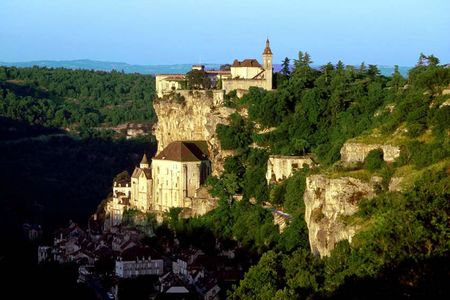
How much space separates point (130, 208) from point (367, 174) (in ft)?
94.4

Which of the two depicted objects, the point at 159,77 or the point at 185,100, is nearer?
the point at 185,100

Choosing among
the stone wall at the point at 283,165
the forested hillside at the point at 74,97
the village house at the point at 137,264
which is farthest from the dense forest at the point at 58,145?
the stone wall at the point at 283,165

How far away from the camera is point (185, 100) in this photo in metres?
70.6

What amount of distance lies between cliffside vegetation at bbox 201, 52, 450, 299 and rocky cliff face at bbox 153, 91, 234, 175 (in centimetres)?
94

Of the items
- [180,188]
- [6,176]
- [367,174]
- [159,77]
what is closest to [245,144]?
[180,188]

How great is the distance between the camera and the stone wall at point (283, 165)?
197ft

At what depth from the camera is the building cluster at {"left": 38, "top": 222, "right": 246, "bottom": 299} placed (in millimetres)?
52531

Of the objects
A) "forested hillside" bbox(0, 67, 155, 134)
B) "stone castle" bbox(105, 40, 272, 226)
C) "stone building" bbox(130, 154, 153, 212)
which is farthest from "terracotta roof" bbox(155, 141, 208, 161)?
"forested hillside" bbox(0, 67, 155, 134)

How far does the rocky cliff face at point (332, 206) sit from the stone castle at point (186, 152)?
18.3 meters

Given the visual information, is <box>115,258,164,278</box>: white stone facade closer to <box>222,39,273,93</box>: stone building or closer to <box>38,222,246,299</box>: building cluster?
<box>38,222,246,299</box>: building cluster

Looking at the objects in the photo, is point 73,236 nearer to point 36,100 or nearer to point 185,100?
point 185,100

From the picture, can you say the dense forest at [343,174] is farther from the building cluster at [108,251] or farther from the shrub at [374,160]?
the building cluster at [108,251]

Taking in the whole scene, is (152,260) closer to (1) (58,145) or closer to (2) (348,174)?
(2) (348,174)

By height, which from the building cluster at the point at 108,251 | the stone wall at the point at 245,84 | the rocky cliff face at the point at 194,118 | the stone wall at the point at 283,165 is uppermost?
the stone wall at the point at 245,84
